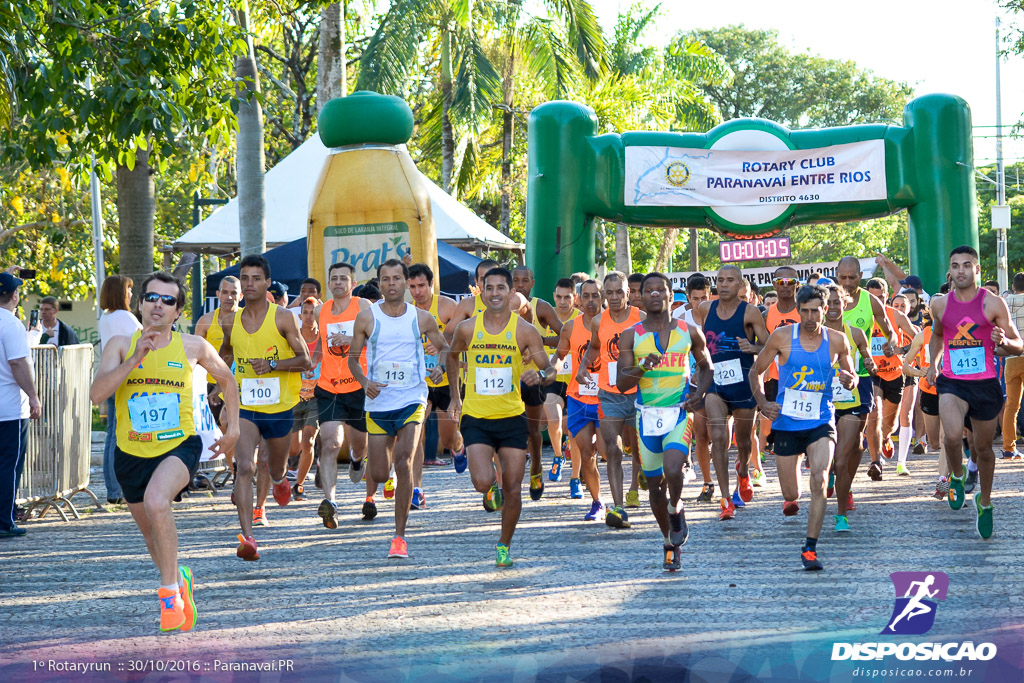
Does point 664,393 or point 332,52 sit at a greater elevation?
point 332,52

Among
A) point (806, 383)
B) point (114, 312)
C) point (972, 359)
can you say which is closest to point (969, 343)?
point (972, 359)

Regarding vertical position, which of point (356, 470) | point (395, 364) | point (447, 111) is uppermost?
point (447, 111)

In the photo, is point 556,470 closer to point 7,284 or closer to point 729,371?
point 729,371

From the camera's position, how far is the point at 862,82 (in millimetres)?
48281

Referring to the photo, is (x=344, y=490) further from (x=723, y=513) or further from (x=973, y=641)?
(x=973, y=641)

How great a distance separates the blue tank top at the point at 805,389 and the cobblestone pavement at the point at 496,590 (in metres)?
0.86

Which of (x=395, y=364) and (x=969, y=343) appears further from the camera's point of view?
(x=969, y=343)

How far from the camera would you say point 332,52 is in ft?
56.9

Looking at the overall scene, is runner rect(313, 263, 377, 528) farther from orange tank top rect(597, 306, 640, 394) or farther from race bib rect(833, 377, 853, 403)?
race bib rect(833, 377, 853, 403)

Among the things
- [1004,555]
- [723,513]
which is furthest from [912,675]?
[723,513]

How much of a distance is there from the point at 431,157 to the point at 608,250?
12948 millimetres

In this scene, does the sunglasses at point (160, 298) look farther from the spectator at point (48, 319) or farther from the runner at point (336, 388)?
the spectator at point (48, 319)

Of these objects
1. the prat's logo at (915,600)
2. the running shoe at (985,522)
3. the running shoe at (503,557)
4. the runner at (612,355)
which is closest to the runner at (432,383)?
the runner at (612,355)

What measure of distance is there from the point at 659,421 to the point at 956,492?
130 inches
